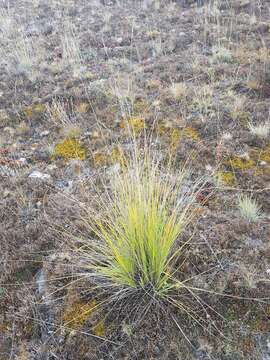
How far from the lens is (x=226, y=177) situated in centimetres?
343

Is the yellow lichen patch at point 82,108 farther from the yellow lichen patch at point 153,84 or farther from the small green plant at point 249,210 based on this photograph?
the small green plant at point 249,210

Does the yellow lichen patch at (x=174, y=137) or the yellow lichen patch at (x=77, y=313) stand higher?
the yellow lichen patch at (x=174, y=137)

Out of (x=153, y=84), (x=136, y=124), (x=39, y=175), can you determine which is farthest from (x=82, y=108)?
(x=39, y=175)

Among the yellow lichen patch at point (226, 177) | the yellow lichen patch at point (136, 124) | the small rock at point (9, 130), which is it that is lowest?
the yellow lichen patch at point (226, 177)

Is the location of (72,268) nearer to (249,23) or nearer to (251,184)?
(251,184)

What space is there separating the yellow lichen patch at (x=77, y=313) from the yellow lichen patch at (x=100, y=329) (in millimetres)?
91

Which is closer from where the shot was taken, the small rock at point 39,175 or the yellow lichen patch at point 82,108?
the small rock at point 39,175

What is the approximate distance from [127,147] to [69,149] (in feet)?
2.12

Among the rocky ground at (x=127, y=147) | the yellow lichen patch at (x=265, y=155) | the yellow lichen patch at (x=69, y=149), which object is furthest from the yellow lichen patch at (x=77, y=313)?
the yellow lichen patch at (x=265, y=155)

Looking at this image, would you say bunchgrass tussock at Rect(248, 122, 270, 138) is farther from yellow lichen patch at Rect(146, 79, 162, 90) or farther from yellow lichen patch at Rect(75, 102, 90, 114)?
yellow lichen patch at Rect(75, 102, 90, 114)

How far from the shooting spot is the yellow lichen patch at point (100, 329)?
2311 millimetres

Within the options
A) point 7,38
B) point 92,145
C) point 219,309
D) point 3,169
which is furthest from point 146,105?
point 7,38

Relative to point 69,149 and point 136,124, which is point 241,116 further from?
point 69,149

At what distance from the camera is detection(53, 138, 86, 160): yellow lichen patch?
402 centimetres
